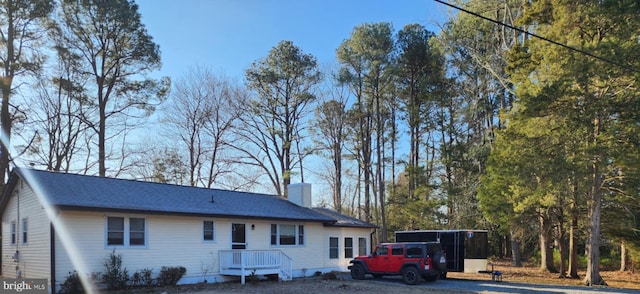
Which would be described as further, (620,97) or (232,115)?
(232,115)

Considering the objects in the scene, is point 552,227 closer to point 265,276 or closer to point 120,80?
point 265,276

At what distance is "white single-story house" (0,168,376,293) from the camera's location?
13.2 metres

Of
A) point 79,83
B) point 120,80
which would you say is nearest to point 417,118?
point 120,80

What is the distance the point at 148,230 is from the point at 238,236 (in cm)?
384

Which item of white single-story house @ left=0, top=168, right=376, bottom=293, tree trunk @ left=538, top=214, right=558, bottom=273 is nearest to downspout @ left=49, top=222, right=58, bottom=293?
white single-story house @ left=0, top=168, right=376, bottom=293

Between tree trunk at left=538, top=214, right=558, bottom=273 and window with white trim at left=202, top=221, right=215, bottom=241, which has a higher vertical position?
window with white trim at left=202, top=221, right=215, bottom=241

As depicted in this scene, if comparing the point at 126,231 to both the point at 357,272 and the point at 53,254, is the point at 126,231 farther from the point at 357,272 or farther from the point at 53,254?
the point at 357,272

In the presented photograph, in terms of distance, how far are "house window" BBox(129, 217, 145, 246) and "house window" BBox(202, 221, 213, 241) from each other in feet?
7.57

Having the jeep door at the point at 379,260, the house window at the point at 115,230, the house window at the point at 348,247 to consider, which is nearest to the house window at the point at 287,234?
the house window at the point at 348,247

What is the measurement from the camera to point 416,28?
1257 inches

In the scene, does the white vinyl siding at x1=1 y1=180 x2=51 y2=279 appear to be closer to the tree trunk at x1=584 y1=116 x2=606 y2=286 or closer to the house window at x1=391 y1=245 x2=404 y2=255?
the house window at x1=391 y1=245 x2=404 y2=255

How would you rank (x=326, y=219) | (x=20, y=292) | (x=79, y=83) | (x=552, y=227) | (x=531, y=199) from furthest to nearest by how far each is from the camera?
(x=79, y=83)
(x=552, y=227)
(x=326, y=219)
(x=531, y=199)
(x=20, y=292)

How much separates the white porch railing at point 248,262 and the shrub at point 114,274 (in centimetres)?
376

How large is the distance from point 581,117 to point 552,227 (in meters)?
8.57
